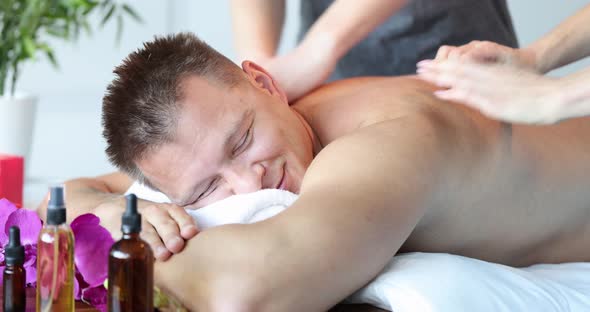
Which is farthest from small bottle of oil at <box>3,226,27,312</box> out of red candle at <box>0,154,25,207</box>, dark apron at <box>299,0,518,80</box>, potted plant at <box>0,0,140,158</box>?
potted plant at <box>0,0,140,158</box>

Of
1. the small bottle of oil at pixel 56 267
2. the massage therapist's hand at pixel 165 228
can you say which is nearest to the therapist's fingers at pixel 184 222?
the massage therapist's hand at pixel 165 228

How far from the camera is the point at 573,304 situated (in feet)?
4.69

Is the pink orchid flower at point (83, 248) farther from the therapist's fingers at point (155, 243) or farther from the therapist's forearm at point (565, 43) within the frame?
the therapist's forearm at point (565, 43)

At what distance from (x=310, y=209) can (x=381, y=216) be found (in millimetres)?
112

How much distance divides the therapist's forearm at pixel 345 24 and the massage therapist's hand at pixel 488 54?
0.58 metres

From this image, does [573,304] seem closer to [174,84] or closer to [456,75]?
[456,75]

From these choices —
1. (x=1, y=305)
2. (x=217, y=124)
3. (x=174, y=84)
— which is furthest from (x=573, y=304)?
(x=1, y=305)

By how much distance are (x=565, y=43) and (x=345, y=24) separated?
62 cm

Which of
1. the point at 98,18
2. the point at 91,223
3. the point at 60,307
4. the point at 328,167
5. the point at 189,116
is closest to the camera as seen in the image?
the point at 60,307

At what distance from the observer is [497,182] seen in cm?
156

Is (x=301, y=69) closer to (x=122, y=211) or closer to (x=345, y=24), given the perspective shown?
(x=345, y=24)

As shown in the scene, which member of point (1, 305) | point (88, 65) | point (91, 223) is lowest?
point (88, 65)

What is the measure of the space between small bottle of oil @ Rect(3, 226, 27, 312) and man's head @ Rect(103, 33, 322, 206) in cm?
42

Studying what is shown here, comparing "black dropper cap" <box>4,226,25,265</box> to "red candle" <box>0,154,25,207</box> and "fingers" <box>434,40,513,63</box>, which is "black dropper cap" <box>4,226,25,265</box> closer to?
"fingers" <box>434,40,513,63</box>
